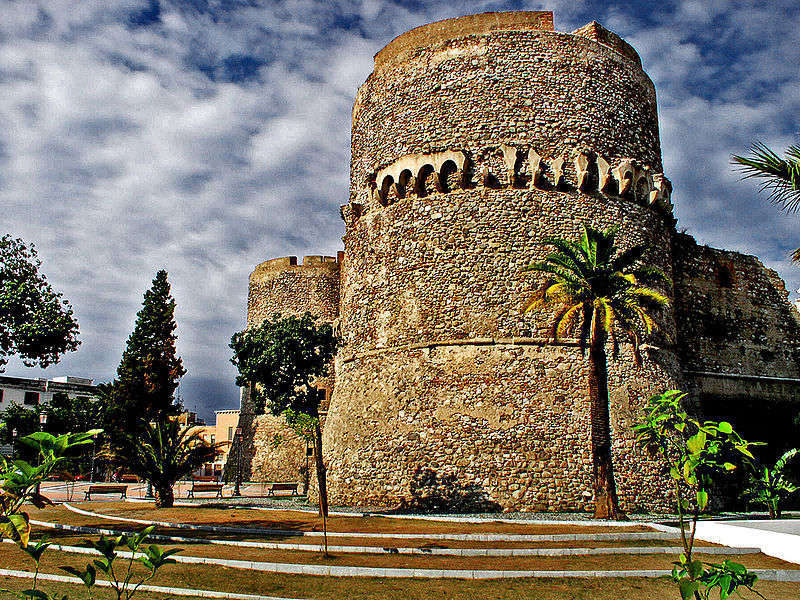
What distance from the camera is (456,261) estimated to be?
58.6 feet

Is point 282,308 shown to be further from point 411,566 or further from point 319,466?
point 411,566

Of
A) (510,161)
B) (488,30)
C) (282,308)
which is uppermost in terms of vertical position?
(488,30)

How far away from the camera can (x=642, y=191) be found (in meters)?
19.2

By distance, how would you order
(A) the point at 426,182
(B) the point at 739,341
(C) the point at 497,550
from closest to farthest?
1. (C) the point at 497,550
2. (A) the point at 426,182
3. (B) the point at 739,341

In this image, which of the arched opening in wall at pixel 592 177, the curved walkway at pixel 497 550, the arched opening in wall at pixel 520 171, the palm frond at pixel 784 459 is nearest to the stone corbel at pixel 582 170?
the arched opening in wall at pixel 592 177

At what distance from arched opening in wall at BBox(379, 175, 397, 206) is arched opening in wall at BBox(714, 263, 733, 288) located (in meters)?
11.0

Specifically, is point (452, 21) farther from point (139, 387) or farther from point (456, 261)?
point (139, 387)

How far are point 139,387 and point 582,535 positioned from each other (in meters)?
26.8

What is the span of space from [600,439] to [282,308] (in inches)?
830

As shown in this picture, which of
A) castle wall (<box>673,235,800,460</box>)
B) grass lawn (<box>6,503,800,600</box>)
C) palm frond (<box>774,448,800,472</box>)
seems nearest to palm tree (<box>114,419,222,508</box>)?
grass lawn (<box>6,503,800,600</box>)

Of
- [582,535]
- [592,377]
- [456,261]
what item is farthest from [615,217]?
[582,535]

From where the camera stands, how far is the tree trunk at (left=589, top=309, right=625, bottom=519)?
14.0 metres

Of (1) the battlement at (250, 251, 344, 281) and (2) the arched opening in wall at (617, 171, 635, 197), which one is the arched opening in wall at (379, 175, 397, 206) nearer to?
(2) the arched opening in wall at (617, 171, 635, 197)

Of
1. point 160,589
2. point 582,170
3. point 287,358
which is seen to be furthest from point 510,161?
point 160,589
